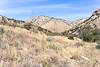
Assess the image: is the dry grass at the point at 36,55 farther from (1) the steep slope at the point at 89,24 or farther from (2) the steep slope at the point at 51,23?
(2) the steep slope at the point at 51,23

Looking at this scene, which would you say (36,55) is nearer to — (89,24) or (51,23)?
(89,24)

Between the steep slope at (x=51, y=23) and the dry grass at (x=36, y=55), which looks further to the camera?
the steep slope at (x=51, y=23)

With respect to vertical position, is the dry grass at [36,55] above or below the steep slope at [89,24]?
above

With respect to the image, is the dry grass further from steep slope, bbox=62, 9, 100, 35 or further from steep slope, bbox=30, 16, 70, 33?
steep slope, bbox=30, 16, 70, 33

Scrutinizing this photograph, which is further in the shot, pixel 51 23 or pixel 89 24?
pixel 51 23

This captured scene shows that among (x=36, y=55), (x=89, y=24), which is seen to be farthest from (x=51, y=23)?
(x=36, y=55)

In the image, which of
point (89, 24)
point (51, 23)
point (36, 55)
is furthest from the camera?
point (51, 23)

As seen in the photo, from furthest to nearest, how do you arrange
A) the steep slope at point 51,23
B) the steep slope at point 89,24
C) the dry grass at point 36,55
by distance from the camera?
the steep slope at point 51,23 → the steep slope at point 89,24 → the dry grass at point 36,55

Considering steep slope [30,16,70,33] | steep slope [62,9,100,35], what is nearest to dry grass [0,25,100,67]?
steep slope [62,9,100,35]

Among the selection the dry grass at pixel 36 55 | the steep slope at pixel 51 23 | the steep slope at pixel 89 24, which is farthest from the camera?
the steep slope at pixel 51 23

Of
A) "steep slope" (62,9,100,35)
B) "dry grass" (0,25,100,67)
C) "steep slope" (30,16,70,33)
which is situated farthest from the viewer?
"steep slope" (30,16,70,33)

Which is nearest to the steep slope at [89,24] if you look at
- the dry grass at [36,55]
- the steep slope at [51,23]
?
the steep slope at [51,23]

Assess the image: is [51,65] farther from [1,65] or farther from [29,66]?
[1,65]

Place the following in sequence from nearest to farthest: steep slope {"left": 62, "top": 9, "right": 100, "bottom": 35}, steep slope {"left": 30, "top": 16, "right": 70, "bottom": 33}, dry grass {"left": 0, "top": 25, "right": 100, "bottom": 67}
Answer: dry grass {"left": 0, "top": 25, "right": 100, "bottom": 67}, steep slope {"left": 62, "top": 9, "right": 100, "bottom": 35}, steep slope {"left": 30, "top": 16, "right": 70, "bottom": 33}
